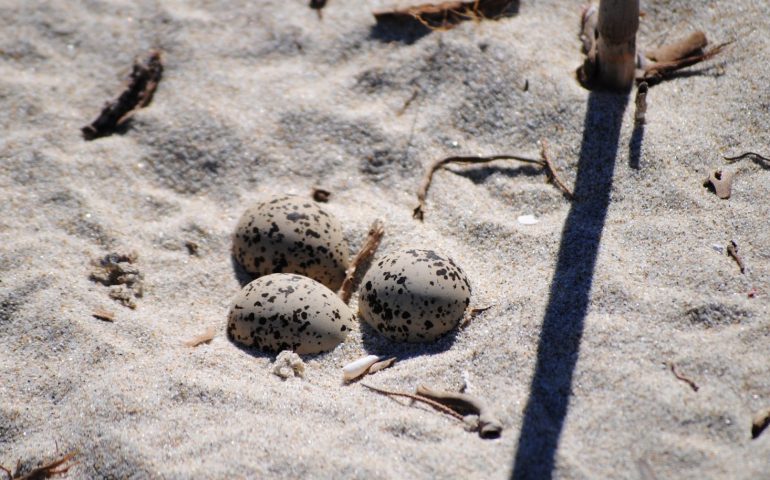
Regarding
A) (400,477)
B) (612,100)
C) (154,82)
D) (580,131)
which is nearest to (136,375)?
(400,477)

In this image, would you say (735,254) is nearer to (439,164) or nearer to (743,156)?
(743,156)

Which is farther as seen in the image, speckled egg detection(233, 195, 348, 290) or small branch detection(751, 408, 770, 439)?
speckled egg detection(233, 195, 348, 290)

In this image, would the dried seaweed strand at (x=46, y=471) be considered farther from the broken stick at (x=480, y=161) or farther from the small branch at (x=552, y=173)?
the small branch at (x=552, y=173)

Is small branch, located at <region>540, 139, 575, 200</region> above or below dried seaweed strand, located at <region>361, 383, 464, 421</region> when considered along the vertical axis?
above

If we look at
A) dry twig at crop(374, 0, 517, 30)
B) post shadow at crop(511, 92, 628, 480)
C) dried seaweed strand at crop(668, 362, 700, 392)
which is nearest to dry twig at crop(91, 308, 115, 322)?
post shadow at crop(511, 92, 628, 480)

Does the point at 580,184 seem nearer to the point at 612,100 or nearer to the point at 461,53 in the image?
the point at 612,100

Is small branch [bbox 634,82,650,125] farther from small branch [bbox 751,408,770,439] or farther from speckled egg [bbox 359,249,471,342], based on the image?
small branch [bbox 751,408,770,439]
